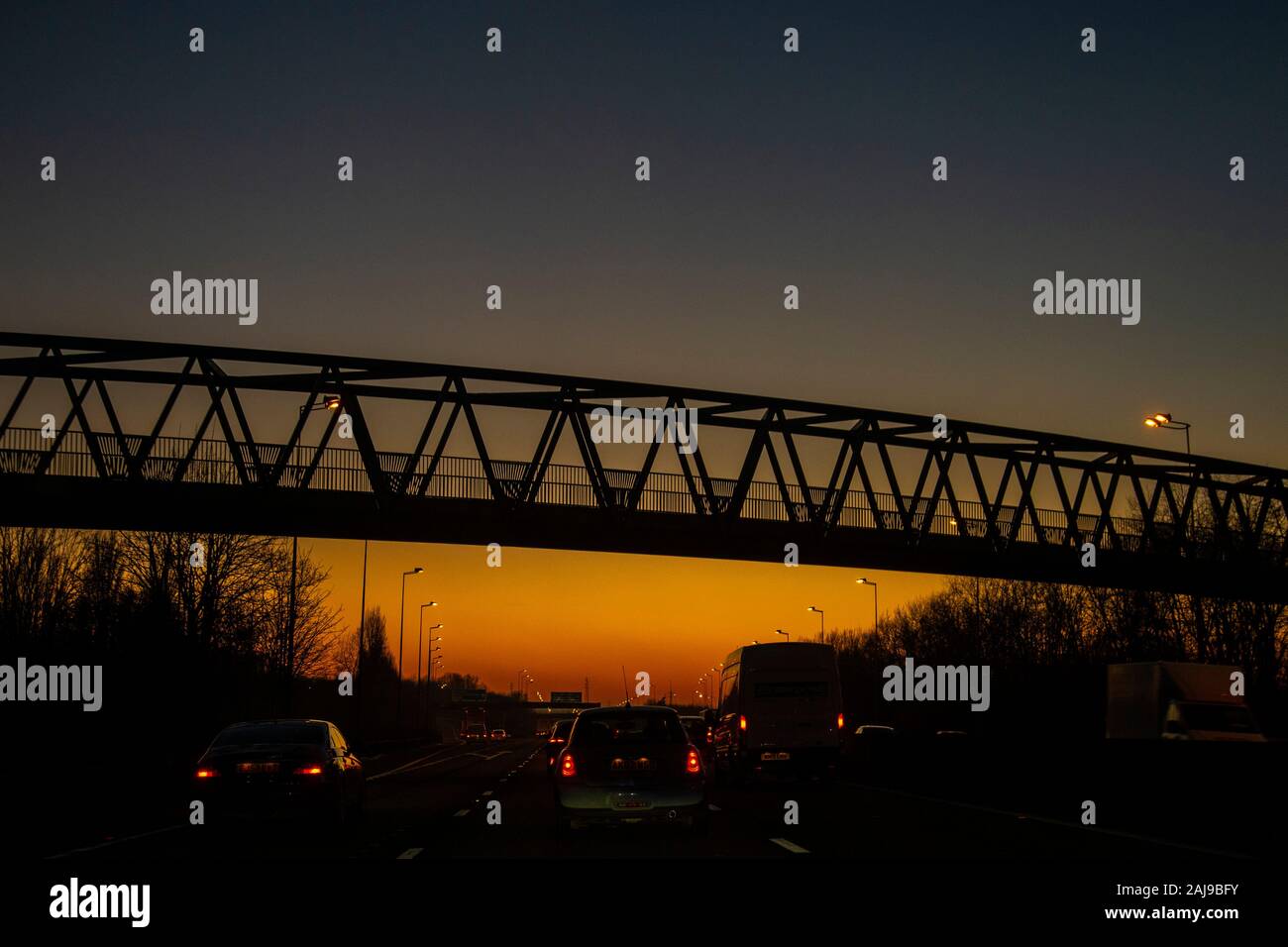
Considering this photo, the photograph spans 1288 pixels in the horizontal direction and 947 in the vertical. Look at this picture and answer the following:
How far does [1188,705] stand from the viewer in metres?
36.8

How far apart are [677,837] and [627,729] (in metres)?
1.58

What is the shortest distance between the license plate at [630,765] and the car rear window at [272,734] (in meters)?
5.10

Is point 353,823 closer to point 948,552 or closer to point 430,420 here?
point 430,420

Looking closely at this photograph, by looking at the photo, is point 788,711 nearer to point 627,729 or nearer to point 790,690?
point 790,690

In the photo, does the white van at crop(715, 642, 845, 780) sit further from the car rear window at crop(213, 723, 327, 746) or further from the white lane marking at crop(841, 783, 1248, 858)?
the car rear window at crop(213, 723, 327, 746)

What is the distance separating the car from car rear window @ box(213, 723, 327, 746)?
446cm

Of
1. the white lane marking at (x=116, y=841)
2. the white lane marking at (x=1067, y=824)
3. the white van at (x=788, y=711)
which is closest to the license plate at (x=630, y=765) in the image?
the white lane marking at (x=116, y=841)

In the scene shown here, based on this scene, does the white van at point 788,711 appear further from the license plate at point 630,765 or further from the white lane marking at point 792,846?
the license plate at point 630,765

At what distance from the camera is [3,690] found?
2395 inches

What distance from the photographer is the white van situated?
109ft

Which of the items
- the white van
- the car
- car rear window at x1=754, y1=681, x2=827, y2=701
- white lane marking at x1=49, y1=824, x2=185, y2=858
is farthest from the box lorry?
white lane marking at x1=49, y1=824, x2=185, y2=858
